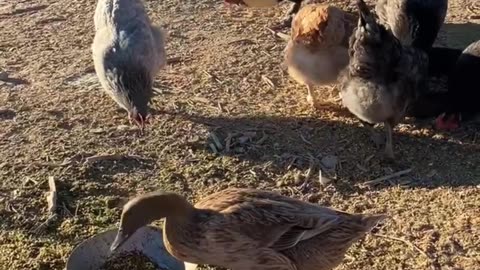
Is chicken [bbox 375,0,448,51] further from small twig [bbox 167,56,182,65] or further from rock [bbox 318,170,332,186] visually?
small twig [bbox 167,56,182,65]

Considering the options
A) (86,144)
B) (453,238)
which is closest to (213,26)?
(86,144)

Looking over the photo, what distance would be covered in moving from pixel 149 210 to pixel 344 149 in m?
2.09

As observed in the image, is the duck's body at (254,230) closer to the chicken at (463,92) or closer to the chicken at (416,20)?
the chicken at (463,92)

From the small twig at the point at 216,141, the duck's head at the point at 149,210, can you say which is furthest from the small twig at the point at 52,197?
the duck's head at the point at 149,210

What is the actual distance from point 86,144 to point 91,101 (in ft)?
2.36

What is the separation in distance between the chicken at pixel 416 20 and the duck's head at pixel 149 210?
118 inches

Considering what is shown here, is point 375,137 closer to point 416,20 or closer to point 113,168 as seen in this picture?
point 416,20

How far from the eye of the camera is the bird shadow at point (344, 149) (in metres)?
5.42

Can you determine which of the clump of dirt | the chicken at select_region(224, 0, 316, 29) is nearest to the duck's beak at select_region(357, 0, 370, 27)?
the clump of dirt

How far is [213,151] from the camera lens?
5734 mm

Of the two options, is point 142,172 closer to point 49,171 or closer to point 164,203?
point 49,171

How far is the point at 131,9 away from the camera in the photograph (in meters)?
6.51

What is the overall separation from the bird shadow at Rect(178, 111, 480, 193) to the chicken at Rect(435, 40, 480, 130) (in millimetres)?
109

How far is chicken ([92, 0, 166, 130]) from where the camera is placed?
5996 mm
